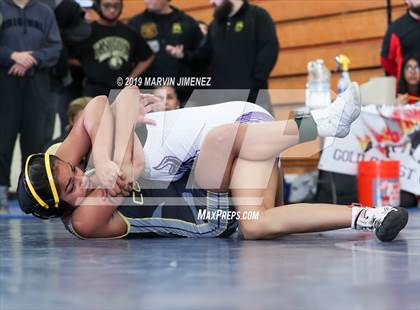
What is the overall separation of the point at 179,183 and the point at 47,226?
115cm

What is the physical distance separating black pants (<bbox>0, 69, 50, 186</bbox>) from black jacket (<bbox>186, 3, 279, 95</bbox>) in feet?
4.25

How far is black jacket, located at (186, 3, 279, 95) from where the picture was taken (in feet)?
20.8

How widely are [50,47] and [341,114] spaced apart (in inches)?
123

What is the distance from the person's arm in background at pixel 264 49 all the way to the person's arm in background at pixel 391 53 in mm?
868

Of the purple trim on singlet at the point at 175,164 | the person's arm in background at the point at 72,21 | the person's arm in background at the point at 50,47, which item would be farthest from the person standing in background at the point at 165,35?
the purple trim on singlet at the point at 175,164

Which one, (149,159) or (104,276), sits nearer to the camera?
Answer: (104,276)

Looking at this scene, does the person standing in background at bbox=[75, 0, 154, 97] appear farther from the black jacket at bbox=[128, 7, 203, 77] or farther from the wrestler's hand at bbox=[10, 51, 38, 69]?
the wrestler's hand at bbox=[10, 51, 38, 69]

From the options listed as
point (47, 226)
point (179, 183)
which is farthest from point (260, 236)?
point (47, 226)

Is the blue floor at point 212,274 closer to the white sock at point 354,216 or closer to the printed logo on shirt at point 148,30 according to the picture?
the white sock at point 354,216

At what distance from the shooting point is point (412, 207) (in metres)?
6.03

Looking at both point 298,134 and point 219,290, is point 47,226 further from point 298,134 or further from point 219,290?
point 219,290

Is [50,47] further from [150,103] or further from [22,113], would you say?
[150,103]

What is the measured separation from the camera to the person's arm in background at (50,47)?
5656 mm

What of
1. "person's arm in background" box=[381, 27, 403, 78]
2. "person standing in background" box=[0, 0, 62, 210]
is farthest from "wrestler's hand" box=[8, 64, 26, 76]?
"person's arm in background" box=[381, 27, 403, 78]
